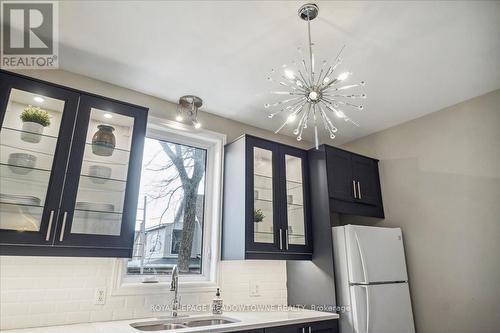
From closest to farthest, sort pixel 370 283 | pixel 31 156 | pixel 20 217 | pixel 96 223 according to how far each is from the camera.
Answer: pixel 20 217 → pixel 31 156 → pixel 96 223 → pixel 370 283

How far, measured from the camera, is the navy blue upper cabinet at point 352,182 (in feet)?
10.1

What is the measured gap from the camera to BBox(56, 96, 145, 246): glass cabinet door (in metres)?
2.02

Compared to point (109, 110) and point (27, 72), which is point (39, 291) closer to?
point (109, 110)

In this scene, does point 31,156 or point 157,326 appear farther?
point 157,326

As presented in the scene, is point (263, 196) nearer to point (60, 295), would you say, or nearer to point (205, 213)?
point (205, 213)

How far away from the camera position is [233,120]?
3369 mm

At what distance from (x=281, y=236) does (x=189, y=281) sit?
927mm

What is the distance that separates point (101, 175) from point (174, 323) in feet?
4.06

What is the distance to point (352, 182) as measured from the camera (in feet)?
10.6

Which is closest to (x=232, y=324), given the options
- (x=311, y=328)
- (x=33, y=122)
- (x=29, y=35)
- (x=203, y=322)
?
(x=203, y=322)

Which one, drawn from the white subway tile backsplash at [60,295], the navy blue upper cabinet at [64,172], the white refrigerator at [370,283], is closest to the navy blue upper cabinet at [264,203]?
the white refrigerator at [370,283]

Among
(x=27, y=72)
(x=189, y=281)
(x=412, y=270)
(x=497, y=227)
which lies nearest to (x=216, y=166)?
(x=189, y=281)

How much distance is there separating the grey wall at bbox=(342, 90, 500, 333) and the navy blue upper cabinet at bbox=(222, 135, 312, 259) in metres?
1.11

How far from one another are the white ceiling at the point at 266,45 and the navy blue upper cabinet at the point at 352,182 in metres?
0.68
